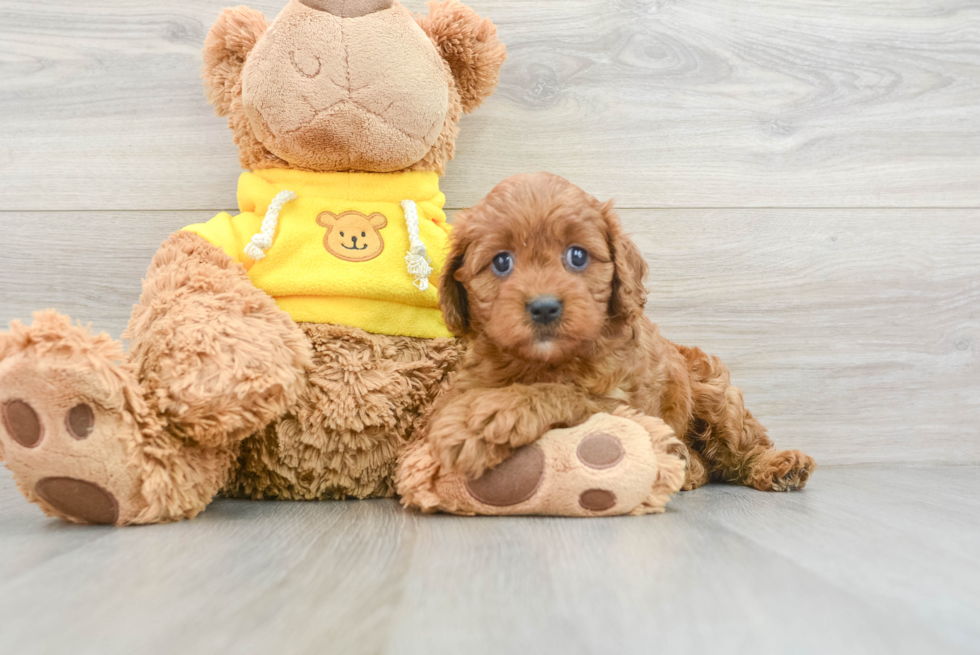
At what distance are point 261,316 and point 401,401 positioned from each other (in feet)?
1.09

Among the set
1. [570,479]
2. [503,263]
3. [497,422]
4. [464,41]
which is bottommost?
[570,479]

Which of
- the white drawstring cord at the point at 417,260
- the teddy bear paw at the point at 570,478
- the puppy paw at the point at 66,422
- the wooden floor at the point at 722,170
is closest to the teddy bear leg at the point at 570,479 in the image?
the teddy bear paw at the point at 570,478

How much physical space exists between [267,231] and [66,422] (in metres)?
0.57

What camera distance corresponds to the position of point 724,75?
6.72ft

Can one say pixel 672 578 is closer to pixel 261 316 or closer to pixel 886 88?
pixel 261 316

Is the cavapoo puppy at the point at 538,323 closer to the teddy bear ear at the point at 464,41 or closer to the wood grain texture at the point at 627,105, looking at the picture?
the teddy bear ear at the point at 464,41

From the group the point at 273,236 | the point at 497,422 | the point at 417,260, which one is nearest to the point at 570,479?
the point at 497,422

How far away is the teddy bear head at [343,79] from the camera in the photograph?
148 centimetres

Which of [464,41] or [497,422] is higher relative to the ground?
[464,41]

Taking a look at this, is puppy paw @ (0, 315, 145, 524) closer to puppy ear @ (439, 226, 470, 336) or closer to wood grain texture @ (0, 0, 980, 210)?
puppy ear @ (439, 226, 470, 336)

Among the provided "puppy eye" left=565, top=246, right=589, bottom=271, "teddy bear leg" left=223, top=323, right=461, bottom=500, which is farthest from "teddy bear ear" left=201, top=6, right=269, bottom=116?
"puppy eye" left=565, top=246, right=589, bottom=271

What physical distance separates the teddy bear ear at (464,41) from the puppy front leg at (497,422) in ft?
2.61

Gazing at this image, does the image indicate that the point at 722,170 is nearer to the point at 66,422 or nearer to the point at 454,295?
the point at 454,295

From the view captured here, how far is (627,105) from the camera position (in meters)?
2.04
